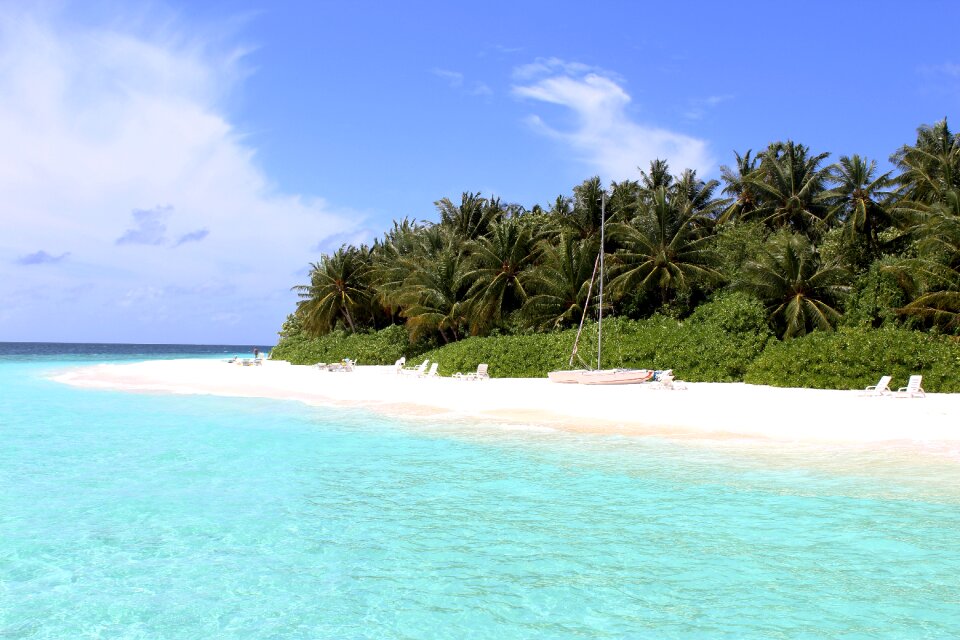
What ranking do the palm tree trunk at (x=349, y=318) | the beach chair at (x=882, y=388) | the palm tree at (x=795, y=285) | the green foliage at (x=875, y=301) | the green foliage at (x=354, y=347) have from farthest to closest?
the palm tree trunk at (x=349, y=318), the green foliage at (x=354, y=347), the palm tree at (x=795, y=285), the green foliage at (x=875, y=301), the beach chair at (x=882, y=388)

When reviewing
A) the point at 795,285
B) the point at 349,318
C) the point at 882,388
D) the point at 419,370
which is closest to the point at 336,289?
the point at 349,318

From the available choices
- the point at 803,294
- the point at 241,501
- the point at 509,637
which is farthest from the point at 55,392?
the point at 803,294

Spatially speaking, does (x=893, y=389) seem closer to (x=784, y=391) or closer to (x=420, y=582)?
(x=784, y=391)

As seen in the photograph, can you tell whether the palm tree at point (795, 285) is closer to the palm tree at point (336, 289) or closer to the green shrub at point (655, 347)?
the green shrub at point (655, 347)

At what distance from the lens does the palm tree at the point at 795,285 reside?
22.5 meters

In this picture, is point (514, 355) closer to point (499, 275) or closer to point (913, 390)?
point (499, 275)

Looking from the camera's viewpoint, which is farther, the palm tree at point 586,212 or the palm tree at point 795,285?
the palm tree at point 586,212

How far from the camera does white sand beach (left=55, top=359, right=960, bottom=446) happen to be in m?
12.8

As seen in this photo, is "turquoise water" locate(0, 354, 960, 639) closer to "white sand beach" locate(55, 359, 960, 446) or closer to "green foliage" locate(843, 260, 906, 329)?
"white sand beach" locate(55, 359, 960, 446)

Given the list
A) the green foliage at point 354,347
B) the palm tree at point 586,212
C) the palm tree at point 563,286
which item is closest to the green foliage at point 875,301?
the palm tree at point 563,286

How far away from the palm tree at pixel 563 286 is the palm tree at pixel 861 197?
11.1 metres

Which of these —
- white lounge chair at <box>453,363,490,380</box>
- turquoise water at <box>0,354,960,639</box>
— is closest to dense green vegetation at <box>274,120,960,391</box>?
white lounge chair at <box>453,363,490,380</box>

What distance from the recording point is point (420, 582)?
18.0 feet

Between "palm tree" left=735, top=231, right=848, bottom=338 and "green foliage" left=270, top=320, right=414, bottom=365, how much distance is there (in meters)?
17.9
